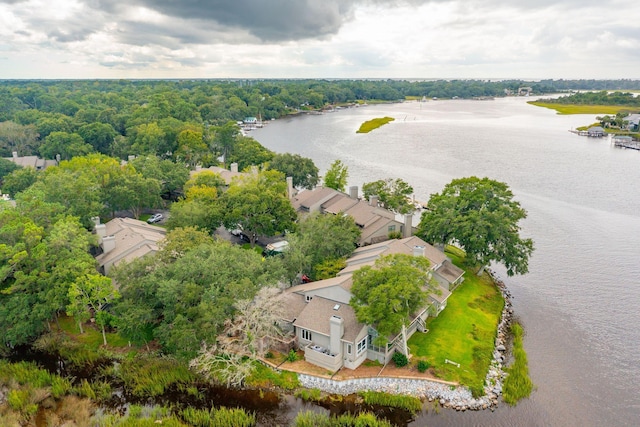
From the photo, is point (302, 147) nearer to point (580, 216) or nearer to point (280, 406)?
point (580, 216)

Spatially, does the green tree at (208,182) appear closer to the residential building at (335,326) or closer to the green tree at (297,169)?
the green tree at (297,169)

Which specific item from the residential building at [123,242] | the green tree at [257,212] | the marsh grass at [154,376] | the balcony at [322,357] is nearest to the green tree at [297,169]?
the green tree at [257,212]

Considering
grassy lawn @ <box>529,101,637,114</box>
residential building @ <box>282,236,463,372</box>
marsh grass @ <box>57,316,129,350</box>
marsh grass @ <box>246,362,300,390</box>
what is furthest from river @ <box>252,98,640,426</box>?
grassy lawn @ <box>529,101,637,114</box>

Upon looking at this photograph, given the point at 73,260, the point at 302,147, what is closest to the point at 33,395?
the point at 73,260

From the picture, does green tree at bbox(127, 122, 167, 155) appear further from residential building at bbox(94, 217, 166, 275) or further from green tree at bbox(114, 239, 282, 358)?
green tree at bbox(114, 239, 282, 358)

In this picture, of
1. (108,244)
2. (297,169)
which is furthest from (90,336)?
(297,169)
